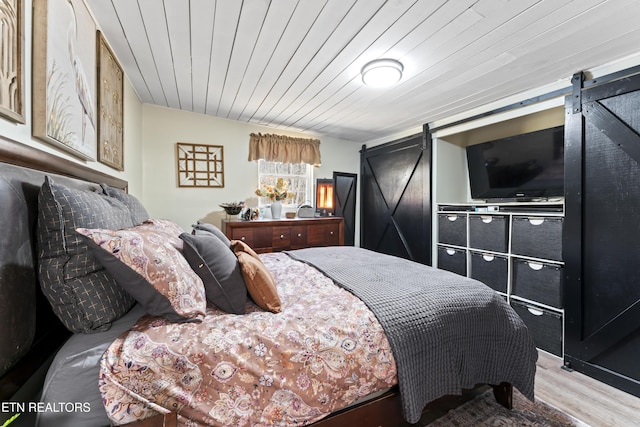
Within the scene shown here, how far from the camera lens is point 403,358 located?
116cm

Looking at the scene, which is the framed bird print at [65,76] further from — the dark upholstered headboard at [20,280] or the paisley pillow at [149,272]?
the paisley pillow at [149,272]

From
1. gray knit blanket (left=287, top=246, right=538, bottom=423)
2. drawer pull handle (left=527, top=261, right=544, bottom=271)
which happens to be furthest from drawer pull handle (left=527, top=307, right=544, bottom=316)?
gray knit blanket (left=287, top=246, right=538, bottom=423)

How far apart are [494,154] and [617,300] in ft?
5.53

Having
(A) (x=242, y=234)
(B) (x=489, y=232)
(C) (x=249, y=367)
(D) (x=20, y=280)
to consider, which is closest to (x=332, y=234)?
(A) (x=242, y=234)

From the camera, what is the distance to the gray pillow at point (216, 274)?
1208mm

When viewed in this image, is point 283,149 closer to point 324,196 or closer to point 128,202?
point 324,196

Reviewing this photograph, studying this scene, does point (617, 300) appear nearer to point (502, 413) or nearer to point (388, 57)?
point (502, 413)

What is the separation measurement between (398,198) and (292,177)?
5.53ft

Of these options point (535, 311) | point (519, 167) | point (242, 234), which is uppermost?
point (519, 167)

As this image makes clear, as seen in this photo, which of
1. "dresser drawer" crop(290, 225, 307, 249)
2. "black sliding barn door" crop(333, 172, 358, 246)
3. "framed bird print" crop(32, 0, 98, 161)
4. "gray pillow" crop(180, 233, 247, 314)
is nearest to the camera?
"framed bird print" crop(32, 0, 98, 161)

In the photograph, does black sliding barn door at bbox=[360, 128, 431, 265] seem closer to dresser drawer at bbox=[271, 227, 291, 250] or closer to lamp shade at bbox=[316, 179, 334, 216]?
lamp shade at bbox=[316, 179, 334, 216]

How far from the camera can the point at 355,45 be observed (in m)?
1.85

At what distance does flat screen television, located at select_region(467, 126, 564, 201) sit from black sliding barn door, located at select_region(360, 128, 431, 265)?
1.93 ft

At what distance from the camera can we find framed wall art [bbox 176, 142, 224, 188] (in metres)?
3.36
